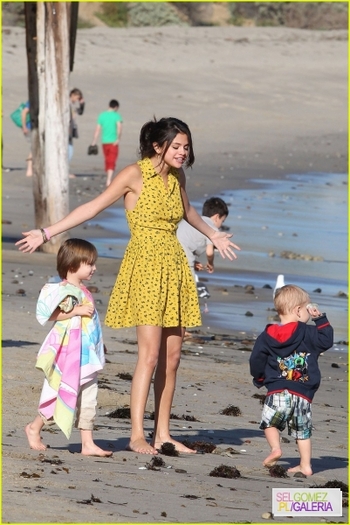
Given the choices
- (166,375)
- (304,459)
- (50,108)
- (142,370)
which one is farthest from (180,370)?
(50,108)

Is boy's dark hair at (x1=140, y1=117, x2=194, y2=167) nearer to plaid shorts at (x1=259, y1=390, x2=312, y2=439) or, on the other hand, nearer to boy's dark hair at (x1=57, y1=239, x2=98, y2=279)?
boy's dark hair at (x1=57, y1=239, x2=98, y2=279)

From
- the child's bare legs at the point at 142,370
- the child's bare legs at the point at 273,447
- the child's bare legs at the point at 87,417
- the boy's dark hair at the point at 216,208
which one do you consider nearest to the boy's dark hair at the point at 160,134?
the child's bare legs at the point at 142,370

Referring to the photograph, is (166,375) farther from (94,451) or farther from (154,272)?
(94,451)

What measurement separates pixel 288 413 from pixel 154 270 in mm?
1044

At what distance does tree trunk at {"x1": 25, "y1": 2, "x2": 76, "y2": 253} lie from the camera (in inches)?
618

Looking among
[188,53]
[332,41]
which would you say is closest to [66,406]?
[188,53]

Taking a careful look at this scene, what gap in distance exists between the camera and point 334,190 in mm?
25656

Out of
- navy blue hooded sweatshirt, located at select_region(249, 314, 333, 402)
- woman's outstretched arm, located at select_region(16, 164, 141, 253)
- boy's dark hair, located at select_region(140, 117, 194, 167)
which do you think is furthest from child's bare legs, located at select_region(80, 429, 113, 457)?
boy's dark hair, located at select_region(140, 117, 194, 167)

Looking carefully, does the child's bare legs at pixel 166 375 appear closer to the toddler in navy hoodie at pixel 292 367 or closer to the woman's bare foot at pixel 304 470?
the toddler in navy hoodie at pixel 292 367

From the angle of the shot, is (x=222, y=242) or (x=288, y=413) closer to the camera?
(x=288, y=413)

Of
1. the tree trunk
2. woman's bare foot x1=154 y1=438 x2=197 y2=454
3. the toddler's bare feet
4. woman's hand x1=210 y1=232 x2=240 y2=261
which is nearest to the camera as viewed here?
the toddler's bare feet

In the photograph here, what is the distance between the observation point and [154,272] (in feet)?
→ 23.2

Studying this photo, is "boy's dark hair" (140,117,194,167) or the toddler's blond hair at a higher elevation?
"boy's dark hair" (140,117,194,167)

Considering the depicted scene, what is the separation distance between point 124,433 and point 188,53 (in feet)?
124
